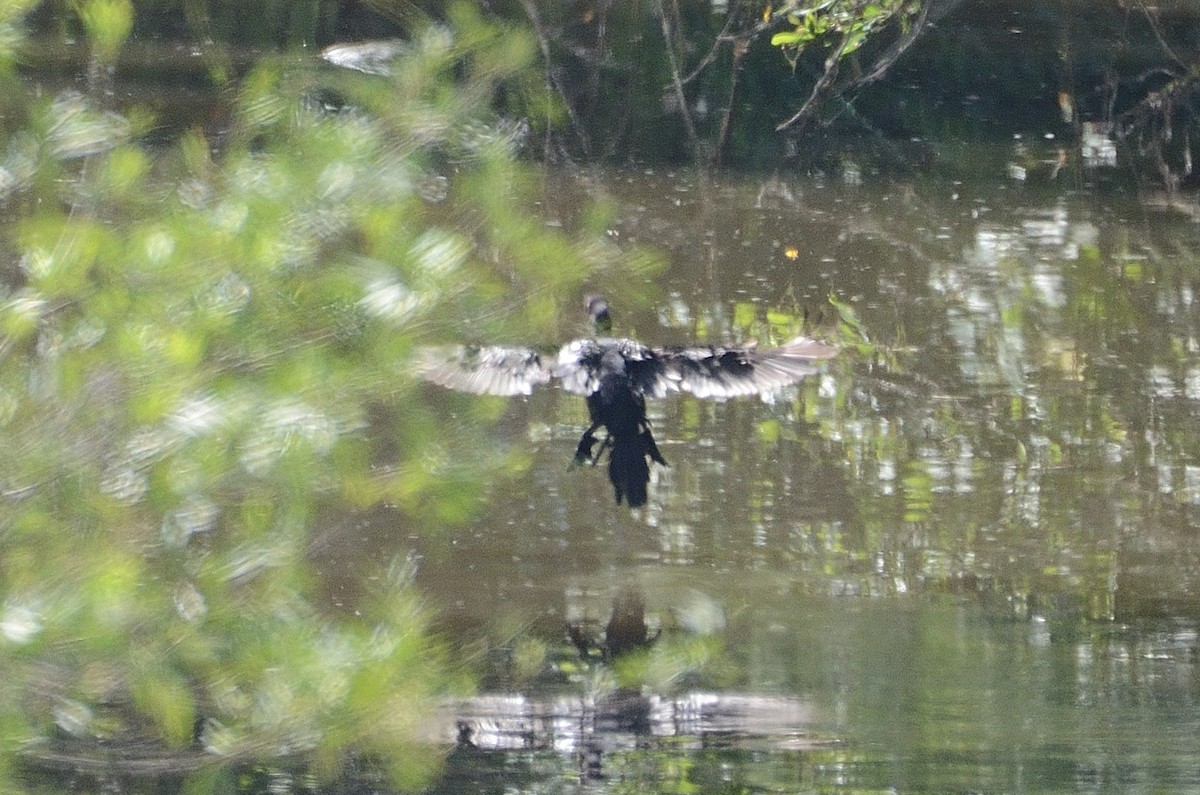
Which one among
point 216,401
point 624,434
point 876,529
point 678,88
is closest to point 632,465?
point 624,434

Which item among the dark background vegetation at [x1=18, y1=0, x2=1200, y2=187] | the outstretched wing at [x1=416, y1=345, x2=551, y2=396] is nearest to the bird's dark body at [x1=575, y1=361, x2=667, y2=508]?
the outstretched wing at [x1=416, y1=345, x2=551, y2=396]

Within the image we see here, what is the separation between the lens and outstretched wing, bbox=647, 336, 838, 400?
269cm

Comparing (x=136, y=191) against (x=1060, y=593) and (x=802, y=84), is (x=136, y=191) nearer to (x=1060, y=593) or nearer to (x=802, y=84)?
(x=1060, y=593)

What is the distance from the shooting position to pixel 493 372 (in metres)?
2.67

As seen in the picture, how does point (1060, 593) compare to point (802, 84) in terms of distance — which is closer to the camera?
point (1060, 593)

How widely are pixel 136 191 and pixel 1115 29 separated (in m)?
3.07

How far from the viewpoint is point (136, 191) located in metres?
1.71

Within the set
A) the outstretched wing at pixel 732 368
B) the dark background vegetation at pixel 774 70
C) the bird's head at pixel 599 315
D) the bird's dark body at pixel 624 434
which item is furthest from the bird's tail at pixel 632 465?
the dark background vegetation at pixel 774 70

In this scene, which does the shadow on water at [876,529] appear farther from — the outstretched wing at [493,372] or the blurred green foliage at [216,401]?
the blurred green foliage at [216,401]

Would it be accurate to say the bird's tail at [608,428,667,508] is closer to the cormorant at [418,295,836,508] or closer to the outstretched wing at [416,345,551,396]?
the cormorant at [418,295,836,508]

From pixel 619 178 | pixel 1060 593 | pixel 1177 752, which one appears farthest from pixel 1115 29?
pixel 1177 752

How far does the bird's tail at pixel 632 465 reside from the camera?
2703 millimetres

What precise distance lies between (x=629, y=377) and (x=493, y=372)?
251 millimetres

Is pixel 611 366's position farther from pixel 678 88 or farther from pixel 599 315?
pixel 678 88
